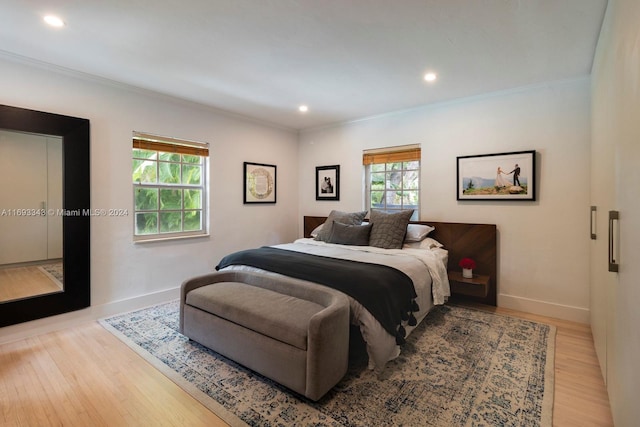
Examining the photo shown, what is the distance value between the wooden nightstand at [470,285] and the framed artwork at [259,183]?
2.83 meters

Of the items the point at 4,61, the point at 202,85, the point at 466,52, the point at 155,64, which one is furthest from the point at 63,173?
the point at 466,52

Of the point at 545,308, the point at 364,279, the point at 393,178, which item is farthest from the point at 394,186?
the point at 364,279

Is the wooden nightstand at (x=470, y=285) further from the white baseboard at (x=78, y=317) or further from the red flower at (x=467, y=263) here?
the white baseboard at (x=78, y=317)

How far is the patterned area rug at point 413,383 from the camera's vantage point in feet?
5.57

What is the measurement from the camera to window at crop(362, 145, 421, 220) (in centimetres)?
409

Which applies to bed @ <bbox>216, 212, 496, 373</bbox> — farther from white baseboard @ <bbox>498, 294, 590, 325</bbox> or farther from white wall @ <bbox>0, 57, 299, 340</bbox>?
white wall @ <bbox>0, 57, 299, 340</bbox>

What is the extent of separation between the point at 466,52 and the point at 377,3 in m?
1.04

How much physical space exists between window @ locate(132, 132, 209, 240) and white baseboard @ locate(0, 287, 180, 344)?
0.70 meters

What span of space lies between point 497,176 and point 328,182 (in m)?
2.34

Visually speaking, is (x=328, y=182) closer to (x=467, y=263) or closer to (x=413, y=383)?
(x=467, y=263)

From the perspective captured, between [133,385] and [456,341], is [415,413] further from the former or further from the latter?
[133,385]

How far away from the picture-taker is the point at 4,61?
2.56 meters

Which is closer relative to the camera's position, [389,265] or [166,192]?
[389,265]

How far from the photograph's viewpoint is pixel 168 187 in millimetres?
3723
